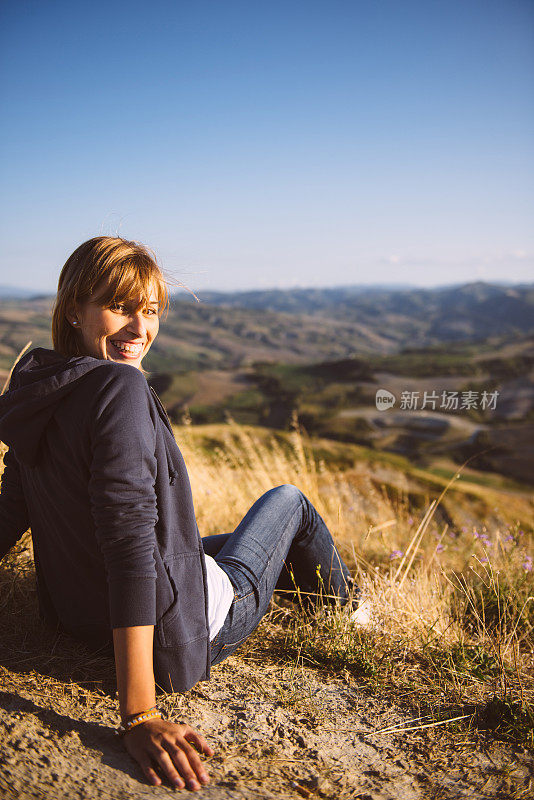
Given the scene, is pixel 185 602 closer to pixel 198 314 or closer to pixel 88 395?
pixel 88 395

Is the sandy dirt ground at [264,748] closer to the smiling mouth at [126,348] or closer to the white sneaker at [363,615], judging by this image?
the white sneaker at [363,615]

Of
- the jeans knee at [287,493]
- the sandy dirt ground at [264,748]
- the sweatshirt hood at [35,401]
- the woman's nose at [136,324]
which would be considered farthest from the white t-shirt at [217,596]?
the woman's nose at [136,324]

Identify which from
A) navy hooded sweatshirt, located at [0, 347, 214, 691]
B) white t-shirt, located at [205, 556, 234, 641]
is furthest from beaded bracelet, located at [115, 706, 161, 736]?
white t-shirt, located at [205, 556, 234, 641]

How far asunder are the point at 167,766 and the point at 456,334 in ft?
688

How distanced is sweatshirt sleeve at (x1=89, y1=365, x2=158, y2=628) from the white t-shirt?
0.38 meters

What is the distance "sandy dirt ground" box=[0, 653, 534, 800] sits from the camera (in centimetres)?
136

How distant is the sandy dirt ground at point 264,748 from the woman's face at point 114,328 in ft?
3.60

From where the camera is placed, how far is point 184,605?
1608 millimetres

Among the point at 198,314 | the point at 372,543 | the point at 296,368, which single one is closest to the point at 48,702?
the point at 372,543

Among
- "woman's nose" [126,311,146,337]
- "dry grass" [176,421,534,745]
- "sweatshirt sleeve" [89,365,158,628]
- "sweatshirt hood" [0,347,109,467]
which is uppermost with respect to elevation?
"woman's nose" [126,311,146,337]

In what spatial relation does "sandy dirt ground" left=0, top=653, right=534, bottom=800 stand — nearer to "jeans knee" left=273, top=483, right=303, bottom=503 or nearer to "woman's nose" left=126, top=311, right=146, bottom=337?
"jeans knee" left=273, top=483, right=303, bottom=503

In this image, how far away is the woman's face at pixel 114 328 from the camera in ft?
5.46

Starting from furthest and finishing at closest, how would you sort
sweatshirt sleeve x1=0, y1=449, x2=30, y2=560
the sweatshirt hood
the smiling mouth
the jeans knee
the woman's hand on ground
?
the jeans knee → sweatshirt sleeve x1=0, y1=449, x2=30, y2=560 → the smiling mouth → the sweatshirt hood → the woman's hand on ground

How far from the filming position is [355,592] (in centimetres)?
256
